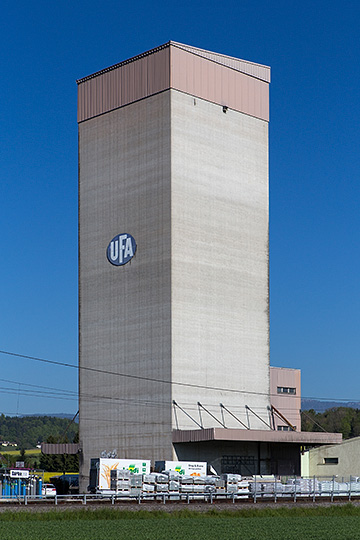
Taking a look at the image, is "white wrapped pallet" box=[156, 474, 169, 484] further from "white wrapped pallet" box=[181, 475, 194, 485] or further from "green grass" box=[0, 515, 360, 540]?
"green grass" box=[0, 515, 360, 540]

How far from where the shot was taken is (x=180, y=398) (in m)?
71.7

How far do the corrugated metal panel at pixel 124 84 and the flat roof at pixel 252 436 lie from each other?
27476mm

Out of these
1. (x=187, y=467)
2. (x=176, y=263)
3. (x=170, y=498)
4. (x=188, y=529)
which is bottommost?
(x=170, y=498)

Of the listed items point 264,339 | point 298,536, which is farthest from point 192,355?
point 298,536

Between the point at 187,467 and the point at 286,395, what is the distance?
20.0 metres

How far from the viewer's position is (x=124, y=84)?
79000mm

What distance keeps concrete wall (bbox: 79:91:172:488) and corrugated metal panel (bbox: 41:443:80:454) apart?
4.78 feet

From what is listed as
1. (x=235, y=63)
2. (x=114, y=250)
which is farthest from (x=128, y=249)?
(x=235, y=63)

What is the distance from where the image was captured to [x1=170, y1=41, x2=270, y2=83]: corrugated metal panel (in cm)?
7666

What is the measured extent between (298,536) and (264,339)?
42.1 meters

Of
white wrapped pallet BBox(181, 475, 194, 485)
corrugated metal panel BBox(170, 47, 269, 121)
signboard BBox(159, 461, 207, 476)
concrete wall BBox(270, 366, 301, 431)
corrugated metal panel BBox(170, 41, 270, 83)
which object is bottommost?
white wrapped pallet BBox(181, 475, 194, 485)

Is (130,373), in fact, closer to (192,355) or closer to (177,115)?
(192,355)

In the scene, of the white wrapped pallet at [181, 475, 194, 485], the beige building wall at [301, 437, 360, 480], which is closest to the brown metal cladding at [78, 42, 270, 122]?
the beige building wall at [301, 437, 360, 480]

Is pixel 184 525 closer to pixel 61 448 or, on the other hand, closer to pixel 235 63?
pixel 61 448
